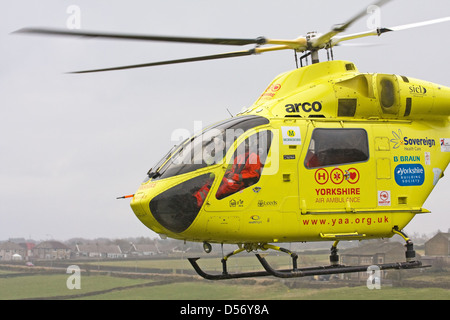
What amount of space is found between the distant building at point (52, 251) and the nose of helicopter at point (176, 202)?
334 ft

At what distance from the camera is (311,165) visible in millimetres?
8633

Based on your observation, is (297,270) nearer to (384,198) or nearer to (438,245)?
(384,198)

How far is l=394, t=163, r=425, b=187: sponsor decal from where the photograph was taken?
9227 mm

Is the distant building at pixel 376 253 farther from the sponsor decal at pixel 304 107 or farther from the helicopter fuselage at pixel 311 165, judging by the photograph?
the sponsor decal at pixel 304 107

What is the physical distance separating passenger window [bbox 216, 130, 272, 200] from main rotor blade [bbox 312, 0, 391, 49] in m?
2.18

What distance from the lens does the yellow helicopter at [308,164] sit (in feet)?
26.8

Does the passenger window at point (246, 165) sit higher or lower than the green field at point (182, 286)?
higher

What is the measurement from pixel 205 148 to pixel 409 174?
140 inches

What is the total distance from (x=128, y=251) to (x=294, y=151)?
93.8 meters

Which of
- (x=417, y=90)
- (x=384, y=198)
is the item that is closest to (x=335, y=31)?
(x=417, y=90)

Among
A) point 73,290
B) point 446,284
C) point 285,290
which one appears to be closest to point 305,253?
point 285,290

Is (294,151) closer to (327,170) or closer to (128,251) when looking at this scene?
(327,170)

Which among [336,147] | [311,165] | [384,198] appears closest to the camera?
[311,165]

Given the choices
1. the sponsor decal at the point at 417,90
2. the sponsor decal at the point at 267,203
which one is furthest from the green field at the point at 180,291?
the sponsor decal at the point at 267,203
